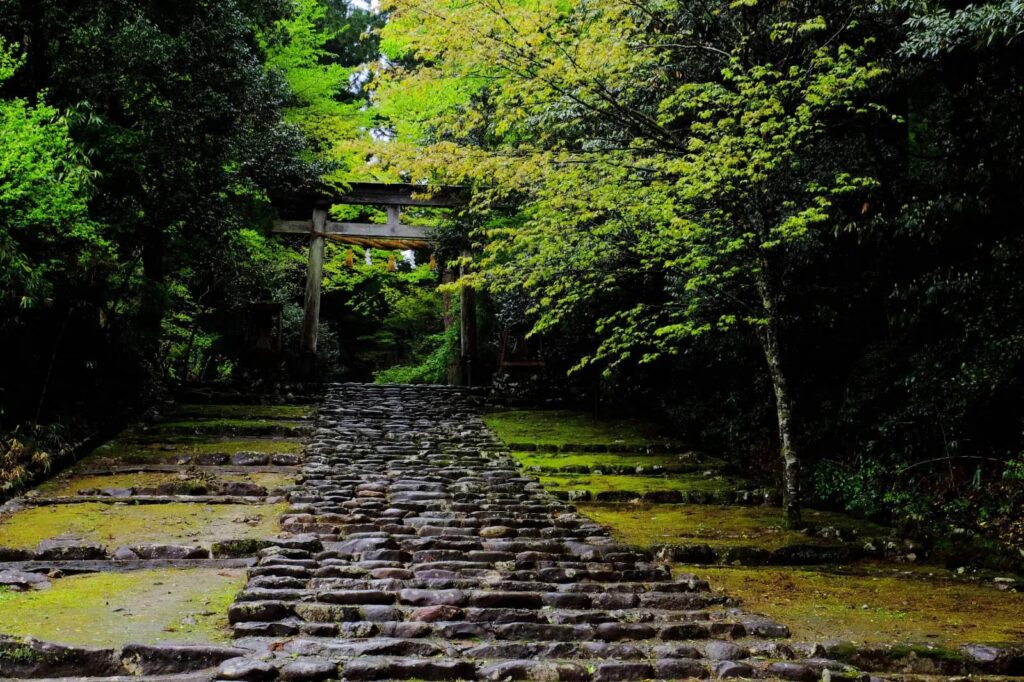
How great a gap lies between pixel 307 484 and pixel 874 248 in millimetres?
7711

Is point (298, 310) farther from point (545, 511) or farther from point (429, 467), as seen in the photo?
point (545, 511)

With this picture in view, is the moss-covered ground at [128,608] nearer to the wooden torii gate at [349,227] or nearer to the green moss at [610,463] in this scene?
the green moss at [610,463]

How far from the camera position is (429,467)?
34.4ft

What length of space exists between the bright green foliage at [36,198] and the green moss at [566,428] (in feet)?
23.1

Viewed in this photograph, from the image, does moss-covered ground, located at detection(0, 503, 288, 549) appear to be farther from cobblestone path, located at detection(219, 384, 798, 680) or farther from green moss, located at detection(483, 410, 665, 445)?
green moss, located at detection(483, 410, 665, 445)

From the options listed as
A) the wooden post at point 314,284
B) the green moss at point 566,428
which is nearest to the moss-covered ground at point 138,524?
the green moss at point 566,428

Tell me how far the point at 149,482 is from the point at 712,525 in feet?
21.9

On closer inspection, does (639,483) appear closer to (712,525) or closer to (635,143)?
(712,525)

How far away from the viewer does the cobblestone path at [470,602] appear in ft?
13.4

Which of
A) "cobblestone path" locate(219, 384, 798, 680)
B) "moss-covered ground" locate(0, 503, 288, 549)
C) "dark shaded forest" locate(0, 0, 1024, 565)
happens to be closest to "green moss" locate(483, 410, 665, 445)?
"dark shaded forest" locate(0, 0, 1024, 565)

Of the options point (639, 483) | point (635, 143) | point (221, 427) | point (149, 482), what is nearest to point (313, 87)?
point (221, 427)

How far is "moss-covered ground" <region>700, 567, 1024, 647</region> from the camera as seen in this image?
4863mm

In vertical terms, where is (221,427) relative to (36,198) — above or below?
below

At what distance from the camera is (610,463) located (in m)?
11.3
